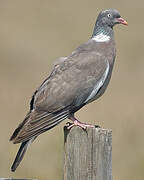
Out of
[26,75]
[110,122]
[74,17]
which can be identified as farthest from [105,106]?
[74,17]

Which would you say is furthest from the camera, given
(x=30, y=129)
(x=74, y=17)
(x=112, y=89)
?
(x=74, y=17)

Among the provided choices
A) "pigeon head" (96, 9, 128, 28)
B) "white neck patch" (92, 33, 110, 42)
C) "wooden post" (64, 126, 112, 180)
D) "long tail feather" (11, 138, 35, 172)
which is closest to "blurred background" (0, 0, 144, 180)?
"white neck patch" (92, 33, 110, 42)

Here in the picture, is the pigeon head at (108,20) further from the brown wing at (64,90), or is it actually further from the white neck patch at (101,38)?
the brown wing at (64,90)

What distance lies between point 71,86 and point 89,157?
1.82 meters

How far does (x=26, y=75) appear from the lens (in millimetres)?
13117

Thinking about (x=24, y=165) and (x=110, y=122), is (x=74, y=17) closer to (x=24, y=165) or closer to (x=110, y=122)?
(x=110, y=122)

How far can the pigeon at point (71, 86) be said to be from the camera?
6.12 meters

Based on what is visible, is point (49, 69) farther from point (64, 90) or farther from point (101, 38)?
point (64, 90)

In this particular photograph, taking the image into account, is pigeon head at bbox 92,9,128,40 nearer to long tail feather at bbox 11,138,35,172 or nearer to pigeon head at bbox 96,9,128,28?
pigeon head at bbox 96,9,128,28

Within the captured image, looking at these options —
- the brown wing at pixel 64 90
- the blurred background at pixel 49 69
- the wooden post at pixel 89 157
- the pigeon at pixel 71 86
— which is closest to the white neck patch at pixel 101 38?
the pigeon at pixel 71 86

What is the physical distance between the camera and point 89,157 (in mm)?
4805

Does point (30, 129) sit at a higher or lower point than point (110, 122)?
lower

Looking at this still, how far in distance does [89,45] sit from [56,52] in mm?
8098

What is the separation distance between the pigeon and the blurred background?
1229 millimetres
